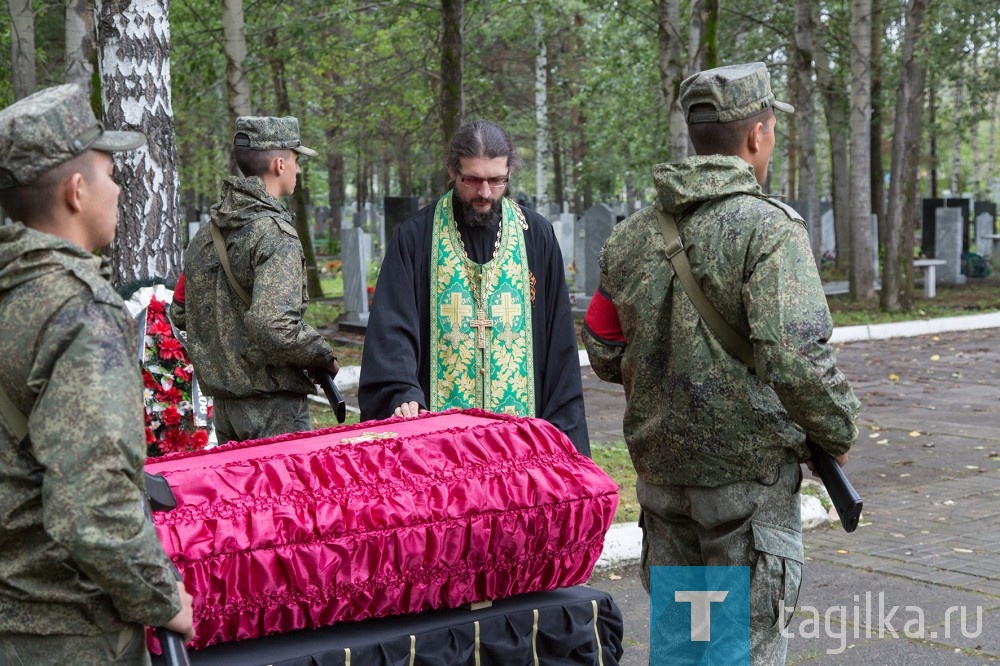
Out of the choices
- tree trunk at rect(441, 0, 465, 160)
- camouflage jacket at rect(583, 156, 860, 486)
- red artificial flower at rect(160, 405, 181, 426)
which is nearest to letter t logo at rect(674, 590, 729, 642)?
camouflage jacket at rect(583, 156, 860, 486)

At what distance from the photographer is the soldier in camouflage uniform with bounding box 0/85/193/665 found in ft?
7.15

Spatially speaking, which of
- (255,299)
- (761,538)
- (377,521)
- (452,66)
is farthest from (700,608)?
(452,66)

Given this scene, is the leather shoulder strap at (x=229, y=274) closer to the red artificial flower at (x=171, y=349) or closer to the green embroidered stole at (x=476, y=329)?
the green embroidered stole at (x=476, y=329)

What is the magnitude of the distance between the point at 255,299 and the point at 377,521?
162cm

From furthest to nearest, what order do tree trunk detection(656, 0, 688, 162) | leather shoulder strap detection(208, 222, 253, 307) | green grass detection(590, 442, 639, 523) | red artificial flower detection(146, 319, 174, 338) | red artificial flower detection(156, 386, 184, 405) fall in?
tree trunk detection(656, 0, 688, 162) → red artificial flower detection(146, 319, 174, 338) → red artificial flower detection(156, 386, 184, 405) → green grass detection(590, 442, 639, 523) → leather shoulder strap detection(208, 222, 253, 307)

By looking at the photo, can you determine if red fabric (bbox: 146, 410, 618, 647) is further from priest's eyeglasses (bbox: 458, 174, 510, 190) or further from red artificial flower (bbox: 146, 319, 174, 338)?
red artificial flower (bbox: 146, 319, 174, 338)

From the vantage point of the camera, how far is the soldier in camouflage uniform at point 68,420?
2180mm

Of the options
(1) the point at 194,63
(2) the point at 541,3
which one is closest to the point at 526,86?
(2) the point at 541,3

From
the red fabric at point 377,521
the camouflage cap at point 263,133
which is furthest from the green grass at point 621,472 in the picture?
the red fabric at point 377,521

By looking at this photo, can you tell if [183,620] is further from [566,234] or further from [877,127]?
[877,127]

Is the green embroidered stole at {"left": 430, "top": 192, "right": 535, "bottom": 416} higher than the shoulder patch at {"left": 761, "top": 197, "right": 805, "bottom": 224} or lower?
lower

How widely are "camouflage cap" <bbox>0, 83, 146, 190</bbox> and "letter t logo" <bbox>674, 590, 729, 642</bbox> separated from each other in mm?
1997

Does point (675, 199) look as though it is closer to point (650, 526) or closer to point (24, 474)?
point (650, 526)

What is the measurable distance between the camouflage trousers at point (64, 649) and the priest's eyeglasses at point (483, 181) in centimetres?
231
